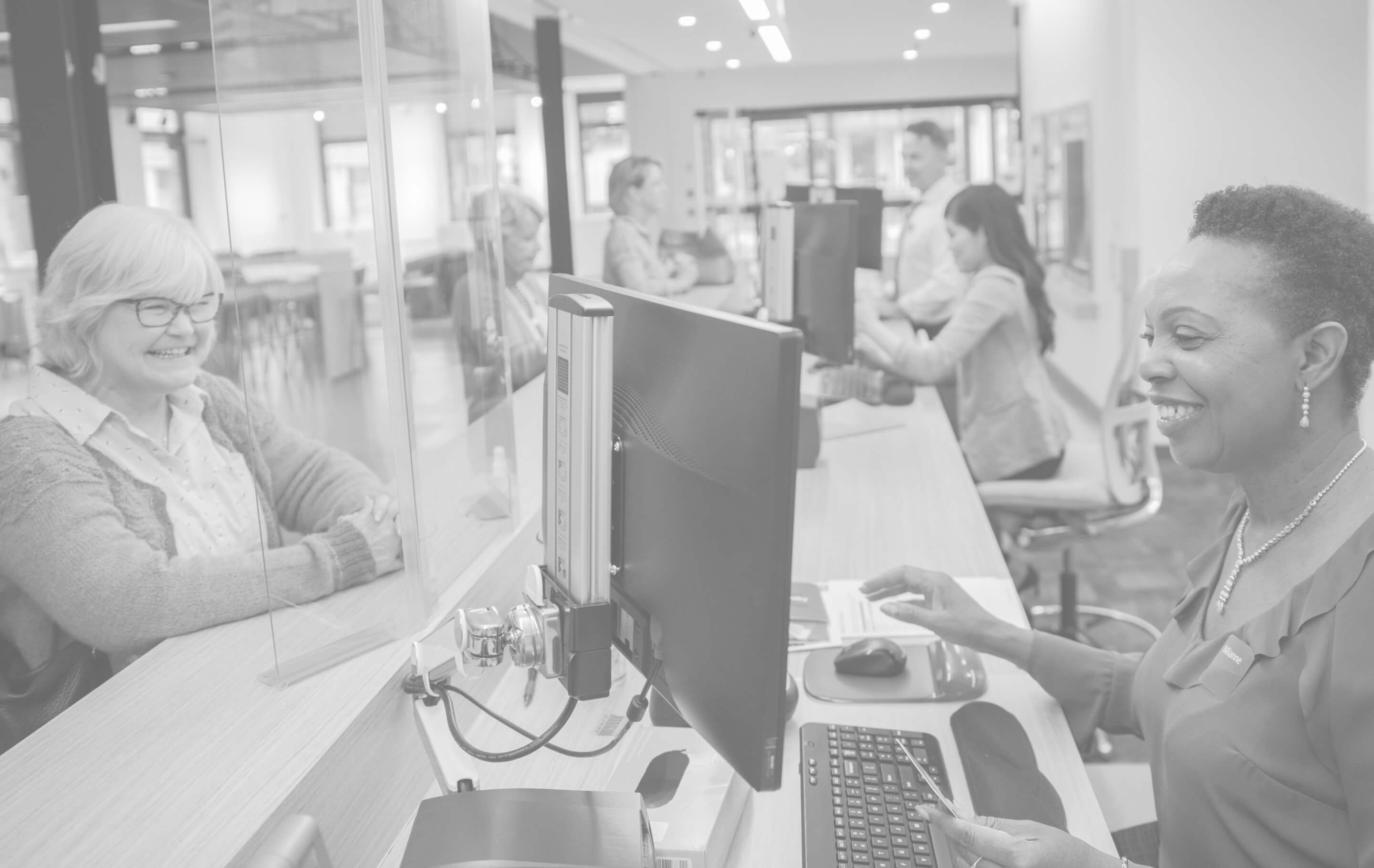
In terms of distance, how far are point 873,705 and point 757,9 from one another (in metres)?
2.26

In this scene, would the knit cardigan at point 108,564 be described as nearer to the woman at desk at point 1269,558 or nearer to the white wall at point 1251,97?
the woman at desk at point 1269,558

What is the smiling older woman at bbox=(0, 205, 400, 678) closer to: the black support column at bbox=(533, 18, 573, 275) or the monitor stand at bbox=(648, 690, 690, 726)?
the monitor stand at bbox=(648, 690, 690, 726)

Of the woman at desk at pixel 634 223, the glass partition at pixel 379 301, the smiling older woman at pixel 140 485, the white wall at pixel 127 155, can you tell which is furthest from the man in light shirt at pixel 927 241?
the smiling older woman at pixel 140 485

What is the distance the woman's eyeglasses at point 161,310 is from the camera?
1577 millimetres

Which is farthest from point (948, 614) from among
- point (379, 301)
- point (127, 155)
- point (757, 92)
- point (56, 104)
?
point (757, 92)

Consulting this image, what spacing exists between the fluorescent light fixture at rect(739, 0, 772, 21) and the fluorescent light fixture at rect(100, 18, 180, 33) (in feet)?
7.62

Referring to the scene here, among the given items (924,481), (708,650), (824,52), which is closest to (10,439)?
(708,650)

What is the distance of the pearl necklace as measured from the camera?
49.7 inches

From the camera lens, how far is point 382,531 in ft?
5.04

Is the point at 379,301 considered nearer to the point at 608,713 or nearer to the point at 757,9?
the point at 608,713

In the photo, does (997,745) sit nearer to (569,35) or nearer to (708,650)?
(708,650)

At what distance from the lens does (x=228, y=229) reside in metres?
1.20

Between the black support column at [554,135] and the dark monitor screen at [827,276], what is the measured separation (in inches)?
243

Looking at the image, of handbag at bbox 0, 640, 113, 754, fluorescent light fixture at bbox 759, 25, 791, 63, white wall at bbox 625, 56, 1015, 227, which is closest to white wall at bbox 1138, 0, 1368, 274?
fluorescent light fixture at bbox 759, 25, 791, 63
